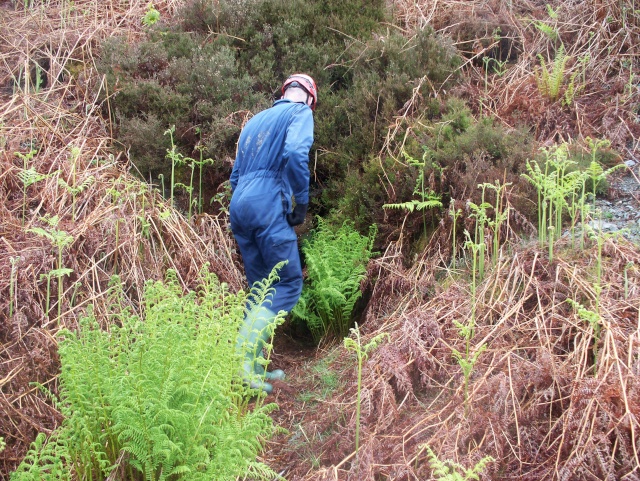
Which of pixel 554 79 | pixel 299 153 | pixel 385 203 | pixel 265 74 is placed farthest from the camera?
pixel 265 74

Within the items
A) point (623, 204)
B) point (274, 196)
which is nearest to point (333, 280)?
point (274, 196)

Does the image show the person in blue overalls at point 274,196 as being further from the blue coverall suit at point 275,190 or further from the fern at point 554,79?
the fern at point 554,79

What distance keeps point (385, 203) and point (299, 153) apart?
1.22 metres

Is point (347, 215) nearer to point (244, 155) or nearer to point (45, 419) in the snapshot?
point (244, 155)

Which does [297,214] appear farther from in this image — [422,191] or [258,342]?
[258,342]

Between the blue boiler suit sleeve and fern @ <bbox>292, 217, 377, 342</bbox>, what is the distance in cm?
69

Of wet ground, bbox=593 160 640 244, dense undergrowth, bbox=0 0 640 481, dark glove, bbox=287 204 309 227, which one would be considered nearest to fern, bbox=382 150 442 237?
dense undergrowth, bbox=0 0 640 481

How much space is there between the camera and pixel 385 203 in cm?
571

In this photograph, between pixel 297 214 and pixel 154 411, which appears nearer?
pixel 154 411

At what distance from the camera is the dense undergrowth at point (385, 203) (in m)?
3.54

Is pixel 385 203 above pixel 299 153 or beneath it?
beneath

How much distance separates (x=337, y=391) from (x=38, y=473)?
203 cm

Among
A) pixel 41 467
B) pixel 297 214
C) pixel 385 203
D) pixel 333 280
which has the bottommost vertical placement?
pixel 333 280

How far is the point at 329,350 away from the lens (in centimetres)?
539
